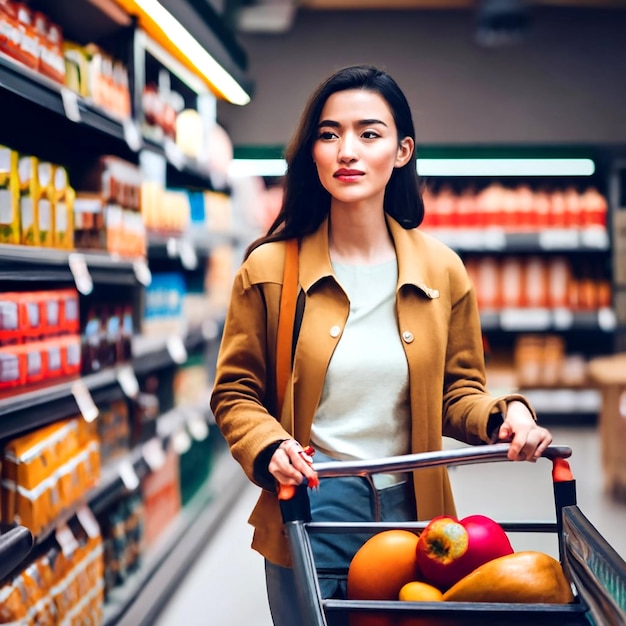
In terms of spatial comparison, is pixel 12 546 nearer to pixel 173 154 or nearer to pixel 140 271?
pixel 140 271

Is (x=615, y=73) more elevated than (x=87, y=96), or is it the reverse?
(x=615, y=73)

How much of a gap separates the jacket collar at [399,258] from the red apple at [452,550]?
1.57ft

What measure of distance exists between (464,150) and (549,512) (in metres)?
3.05

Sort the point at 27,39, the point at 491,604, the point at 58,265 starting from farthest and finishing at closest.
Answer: the point at 58,265, the point at 27,39, the point at 491,604

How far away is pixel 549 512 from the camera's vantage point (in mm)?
4340

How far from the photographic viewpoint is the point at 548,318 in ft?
20.2

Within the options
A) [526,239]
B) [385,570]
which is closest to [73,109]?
[385,570]

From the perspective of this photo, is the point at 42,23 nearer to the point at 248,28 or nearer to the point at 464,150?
the point at 248,28

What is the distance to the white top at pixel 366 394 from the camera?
1541 millimetres

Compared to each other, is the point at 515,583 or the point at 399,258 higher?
the point at 399,258

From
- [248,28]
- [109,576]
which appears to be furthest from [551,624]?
[248,28]

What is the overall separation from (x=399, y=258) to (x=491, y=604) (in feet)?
2.24

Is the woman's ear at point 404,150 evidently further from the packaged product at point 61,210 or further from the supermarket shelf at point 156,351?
the supermarket shelf at point 156,351

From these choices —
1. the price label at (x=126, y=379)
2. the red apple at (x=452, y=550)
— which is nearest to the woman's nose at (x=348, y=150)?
the red apple at (x=452, y=550)
